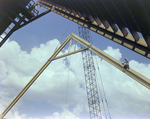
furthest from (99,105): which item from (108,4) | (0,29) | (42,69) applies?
(108,4)

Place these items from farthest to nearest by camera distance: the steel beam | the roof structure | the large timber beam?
the steel beam
the large timber beam
the roof structure

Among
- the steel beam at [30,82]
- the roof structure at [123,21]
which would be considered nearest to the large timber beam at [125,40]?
the roof structure at [123,21]

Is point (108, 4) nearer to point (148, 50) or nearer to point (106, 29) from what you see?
point (106, 29)

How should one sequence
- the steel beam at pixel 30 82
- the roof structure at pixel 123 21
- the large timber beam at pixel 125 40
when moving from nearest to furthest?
the roof structure at pixel 123 21 → the large timber beam at pixel 125 40 → the steel beam at pixel 30 82

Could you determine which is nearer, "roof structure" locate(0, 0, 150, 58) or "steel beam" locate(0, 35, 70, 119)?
"roof structure" locate(0, 0, 150, 58)

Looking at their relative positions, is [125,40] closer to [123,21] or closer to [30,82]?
[123,21]

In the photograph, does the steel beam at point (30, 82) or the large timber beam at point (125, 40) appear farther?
the steel beam at point (30, 82)

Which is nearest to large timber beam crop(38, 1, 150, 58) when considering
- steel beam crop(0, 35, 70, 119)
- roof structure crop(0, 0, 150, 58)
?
roof structure crop(0, 0, 150, 58)

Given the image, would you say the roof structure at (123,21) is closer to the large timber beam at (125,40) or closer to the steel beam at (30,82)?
the large timber beam at (125,40)

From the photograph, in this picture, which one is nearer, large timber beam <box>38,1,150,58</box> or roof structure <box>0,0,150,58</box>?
roof structure <box>0,0,150,58</box>

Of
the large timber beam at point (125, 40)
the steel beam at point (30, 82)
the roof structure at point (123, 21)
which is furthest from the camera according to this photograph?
the steel beam at point (30, 82)

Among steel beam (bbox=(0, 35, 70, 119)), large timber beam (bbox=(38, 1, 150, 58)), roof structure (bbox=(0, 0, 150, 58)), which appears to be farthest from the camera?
steel beam (bbox=(0, 35, 70, 119))

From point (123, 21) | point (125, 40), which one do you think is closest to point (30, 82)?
point (125, 40)

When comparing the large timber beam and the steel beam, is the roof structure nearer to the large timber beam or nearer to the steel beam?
the large timber beam
